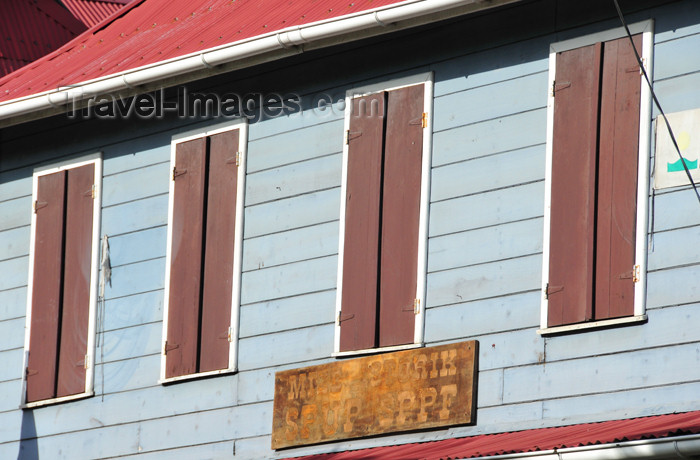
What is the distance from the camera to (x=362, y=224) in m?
10.7

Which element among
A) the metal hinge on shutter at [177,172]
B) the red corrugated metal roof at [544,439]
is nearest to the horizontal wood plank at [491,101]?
the red corrugated metal roof at [544,439]

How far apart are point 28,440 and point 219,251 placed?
7.51ft

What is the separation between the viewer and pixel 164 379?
11.5 m

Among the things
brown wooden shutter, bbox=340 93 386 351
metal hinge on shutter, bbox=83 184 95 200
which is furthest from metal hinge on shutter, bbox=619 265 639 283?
metal hinge on shutter, bbox=83 184 95 200

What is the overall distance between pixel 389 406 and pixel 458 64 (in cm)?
235

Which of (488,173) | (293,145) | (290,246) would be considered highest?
(293,145)

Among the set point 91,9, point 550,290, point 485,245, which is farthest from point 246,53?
point 91,9

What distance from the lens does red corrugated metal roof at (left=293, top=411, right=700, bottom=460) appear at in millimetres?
8508

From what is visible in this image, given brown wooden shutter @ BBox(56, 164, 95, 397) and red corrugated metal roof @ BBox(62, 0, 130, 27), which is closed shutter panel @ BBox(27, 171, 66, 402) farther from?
red corrugated metal roof @ BBox(62, 0, 130, 27)

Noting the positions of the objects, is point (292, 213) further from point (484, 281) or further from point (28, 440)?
point (28, 440)

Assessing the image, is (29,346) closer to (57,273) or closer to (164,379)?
(57,273)

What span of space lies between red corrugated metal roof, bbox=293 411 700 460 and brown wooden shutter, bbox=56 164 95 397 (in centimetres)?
283

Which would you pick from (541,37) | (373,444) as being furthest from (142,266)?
(541,37)

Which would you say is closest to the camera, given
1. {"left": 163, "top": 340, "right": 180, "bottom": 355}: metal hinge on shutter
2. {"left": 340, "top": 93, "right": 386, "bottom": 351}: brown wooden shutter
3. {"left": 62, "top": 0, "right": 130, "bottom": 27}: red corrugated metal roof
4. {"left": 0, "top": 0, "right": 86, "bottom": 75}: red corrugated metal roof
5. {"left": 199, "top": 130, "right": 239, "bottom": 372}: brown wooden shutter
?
{"left": 340, "top": 93, "right": 386, "bottom": 351}: brown wooden shutter
